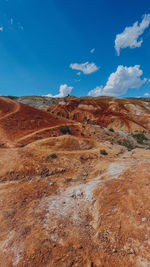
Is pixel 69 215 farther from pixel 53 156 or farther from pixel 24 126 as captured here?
pixel 24 126

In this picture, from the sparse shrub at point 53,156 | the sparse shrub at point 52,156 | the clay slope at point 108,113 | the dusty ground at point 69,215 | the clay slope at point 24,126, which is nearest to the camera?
the dusty ground at point 69,215

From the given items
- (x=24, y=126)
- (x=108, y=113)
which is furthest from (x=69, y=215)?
(x=108, y=113)

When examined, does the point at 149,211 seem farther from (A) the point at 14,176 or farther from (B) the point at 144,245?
(A) the point at 14,176

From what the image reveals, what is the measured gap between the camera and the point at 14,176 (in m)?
9.46

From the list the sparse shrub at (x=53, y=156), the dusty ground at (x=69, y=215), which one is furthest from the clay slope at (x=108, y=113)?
the dusty ground at (x=69, y=215)

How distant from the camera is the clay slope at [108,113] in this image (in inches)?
1609

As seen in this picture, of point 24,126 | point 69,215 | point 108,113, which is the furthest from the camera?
point 108,113

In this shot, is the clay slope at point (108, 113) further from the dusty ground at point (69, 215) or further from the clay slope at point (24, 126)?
the dusty ground at point (69, 215)

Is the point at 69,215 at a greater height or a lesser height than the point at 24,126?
lesser

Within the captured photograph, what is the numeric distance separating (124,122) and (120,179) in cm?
Result: 3659

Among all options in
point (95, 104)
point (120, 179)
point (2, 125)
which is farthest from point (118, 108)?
point (120, 179)

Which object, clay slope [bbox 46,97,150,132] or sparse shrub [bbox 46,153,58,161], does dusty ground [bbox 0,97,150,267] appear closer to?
sparse shrub [bbox 46,153,58,161]

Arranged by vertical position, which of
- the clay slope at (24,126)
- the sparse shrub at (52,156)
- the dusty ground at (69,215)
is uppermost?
the clay slope at (24,126)

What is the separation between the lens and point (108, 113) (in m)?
47.2
